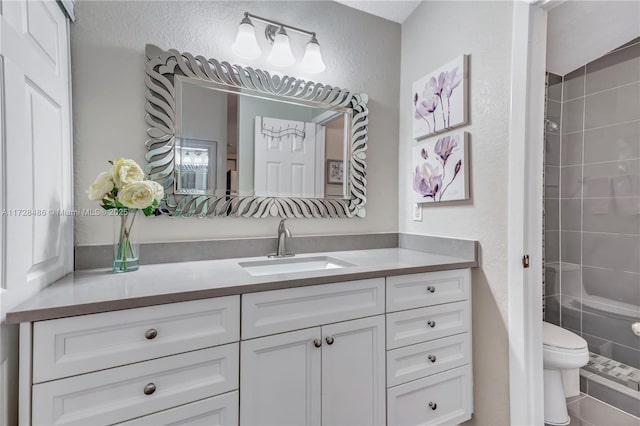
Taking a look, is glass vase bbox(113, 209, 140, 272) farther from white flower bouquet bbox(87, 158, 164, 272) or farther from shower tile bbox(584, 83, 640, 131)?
shower tile bbox(584, 83, 640, 131)

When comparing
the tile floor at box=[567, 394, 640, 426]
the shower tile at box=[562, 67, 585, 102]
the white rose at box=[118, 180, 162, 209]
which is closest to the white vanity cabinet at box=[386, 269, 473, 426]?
the tile floor at box=[567, 394, 640, 426]

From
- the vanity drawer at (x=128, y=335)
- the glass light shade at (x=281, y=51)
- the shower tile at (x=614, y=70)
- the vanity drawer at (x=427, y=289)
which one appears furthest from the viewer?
the shower tile at (x=614, y=70)

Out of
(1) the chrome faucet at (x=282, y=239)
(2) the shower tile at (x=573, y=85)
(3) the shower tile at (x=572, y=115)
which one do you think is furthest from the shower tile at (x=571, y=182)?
(1) the chrome faucet at (x=282, y=239)

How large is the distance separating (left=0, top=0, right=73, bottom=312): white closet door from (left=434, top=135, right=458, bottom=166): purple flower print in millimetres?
1683

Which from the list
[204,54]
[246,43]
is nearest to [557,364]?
[246,43]

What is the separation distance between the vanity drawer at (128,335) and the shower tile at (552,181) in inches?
85.5

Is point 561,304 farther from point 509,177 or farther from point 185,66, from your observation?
point 185,66

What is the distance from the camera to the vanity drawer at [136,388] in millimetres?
825

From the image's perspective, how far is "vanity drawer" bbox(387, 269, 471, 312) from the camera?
1309mm

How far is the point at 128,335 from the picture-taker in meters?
0.90

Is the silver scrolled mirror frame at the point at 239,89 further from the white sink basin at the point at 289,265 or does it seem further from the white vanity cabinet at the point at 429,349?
the white vanity cabinet at the point at 429,349

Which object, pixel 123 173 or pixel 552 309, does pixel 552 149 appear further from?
pixel 123 173

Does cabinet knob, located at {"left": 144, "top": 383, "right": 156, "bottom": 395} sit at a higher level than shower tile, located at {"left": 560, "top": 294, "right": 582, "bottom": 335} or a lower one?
higher

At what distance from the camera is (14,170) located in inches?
33.3
